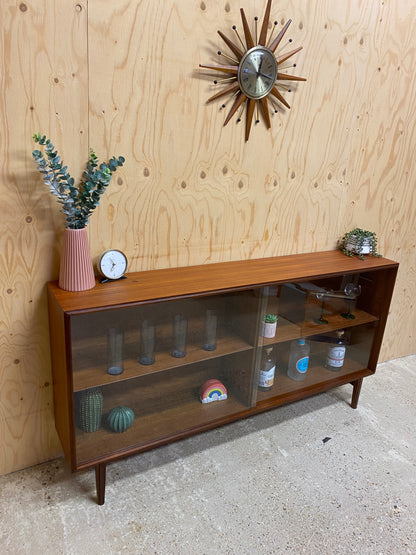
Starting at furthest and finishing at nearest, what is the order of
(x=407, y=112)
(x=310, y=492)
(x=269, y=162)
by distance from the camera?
(x=407, y=112)
(x=269, y=162)
(x=310, y=492)

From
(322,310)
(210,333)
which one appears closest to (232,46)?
(210,333)

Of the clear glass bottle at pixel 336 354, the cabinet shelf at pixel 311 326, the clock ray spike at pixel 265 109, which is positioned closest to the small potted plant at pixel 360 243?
the cabinet shelf at pixel 311 326

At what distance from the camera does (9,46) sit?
133 cm

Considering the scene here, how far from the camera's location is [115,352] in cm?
161

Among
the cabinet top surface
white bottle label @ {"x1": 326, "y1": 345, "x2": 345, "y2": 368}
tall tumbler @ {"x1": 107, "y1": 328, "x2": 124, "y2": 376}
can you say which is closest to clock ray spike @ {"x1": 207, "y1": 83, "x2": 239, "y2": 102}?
the cabinet top surface

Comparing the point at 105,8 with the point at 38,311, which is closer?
the point at 105,8

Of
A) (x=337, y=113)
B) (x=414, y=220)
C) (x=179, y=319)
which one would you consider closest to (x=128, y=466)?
(x=179, y=319)

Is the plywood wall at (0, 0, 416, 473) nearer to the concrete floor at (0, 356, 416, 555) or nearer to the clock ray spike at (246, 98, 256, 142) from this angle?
the clock ray spike at (246, 98, 256, 142)

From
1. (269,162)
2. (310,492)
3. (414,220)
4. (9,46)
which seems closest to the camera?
(9,46)

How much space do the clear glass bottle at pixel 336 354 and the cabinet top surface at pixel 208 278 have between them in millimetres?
404

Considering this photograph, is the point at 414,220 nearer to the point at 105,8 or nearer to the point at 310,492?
the point at 310,492

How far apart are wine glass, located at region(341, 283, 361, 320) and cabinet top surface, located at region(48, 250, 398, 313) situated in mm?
123

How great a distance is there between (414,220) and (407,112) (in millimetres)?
640

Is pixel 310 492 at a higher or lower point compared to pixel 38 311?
lower
